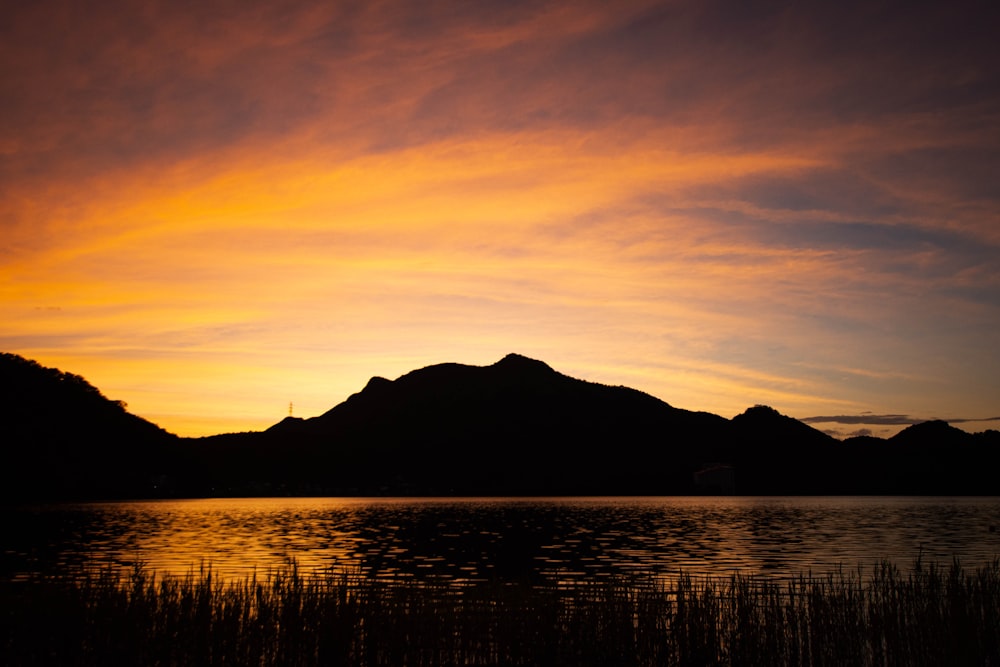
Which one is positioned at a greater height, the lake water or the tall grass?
the tall grass

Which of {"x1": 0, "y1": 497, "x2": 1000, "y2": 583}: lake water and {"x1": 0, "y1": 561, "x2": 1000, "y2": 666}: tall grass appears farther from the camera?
{"x1": 0, "y1": 497, "x2": 1000, "y2": 583}: lake water

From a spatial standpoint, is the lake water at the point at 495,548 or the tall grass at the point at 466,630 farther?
the lake water at the point at 495,548

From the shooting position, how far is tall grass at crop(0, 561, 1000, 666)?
1825 centimetres

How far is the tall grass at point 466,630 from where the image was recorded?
1825 centimetres

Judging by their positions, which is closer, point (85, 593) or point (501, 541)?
point (85, 593)

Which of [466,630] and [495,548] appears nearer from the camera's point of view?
[466,630]

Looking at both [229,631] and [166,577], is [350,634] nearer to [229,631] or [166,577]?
[229,631]

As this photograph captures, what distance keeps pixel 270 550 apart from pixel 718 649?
50.6 m

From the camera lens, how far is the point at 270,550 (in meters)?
63.5

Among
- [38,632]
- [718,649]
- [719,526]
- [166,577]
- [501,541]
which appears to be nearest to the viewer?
[38,632]

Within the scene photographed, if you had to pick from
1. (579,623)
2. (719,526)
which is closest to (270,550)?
(579,623)

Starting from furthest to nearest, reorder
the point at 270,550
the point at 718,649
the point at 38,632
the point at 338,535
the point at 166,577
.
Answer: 1. the point at 338,535
2. the point at 270,550
3. the point at 166,577
4. the point at 718,649
5. the point at 38,632

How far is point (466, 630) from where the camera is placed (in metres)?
19.3

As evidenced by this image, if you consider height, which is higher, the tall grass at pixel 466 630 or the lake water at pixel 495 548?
the tall grass at pixel 466 630
